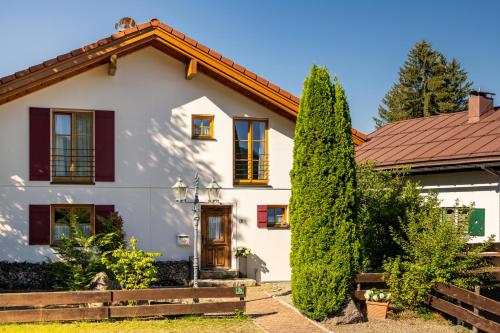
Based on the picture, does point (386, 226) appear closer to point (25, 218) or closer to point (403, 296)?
point (403, 296)

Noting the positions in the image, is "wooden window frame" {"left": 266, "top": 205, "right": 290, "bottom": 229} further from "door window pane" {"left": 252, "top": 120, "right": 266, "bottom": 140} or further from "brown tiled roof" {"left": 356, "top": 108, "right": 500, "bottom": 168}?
"brown tiled roof" {"left": 356, "top": 108, "right": 500, "bottom": 168}

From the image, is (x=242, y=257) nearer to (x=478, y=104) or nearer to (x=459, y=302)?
(x=459, y=302)

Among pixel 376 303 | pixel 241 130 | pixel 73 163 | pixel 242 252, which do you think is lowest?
pixel 376 303

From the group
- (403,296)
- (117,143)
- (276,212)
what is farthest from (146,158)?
(403,296)

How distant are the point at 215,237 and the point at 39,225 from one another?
4622 millimetres

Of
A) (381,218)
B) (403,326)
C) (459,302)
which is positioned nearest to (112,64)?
(381,218)

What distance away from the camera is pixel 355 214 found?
12.2 metres

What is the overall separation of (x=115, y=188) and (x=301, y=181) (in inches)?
214

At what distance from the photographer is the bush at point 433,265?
1163 cm

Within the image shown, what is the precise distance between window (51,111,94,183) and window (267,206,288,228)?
197 inches

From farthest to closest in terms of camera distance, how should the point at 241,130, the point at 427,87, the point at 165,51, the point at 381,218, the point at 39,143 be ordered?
the point at 427,87, the point at 241,130, the point at 165,51, the point at 39,143, the point at 381,218

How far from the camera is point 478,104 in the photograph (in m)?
19.5

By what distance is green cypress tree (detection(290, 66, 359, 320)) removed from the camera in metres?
Answer: 11.8

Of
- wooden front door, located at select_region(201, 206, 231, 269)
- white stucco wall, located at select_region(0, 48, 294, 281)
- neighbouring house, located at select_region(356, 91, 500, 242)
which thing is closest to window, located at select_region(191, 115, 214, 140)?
white stucco wall, located at select_region(0, 48, 294, 281)
